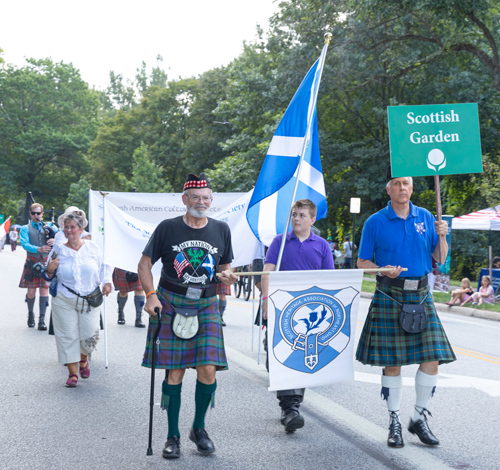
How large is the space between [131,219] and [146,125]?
147 ft

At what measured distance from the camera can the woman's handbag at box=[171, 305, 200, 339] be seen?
426 cm

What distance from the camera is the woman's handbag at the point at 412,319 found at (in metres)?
4.46

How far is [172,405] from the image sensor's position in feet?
14.0

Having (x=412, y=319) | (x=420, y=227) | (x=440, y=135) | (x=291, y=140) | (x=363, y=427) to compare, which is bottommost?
(x=363, y=427)

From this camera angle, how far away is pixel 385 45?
899 inches

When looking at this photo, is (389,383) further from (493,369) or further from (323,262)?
(493,369)

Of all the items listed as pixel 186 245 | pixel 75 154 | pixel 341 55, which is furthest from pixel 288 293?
pixel 75 154

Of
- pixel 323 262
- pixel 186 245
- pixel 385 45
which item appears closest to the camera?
pixel 186 245

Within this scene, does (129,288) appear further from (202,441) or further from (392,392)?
(392,392)

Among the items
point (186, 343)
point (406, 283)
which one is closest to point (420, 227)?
point (406, 283)

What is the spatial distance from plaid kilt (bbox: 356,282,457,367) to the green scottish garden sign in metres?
0.96

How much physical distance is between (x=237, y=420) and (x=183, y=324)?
1.26 meters

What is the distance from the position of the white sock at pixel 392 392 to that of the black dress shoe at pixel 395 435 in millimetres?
Result: 48

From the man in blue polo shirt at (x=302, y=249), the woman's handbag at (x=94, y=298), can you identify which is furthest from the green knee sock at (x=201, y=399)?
the woman's handbag at (x=94, y=298)
